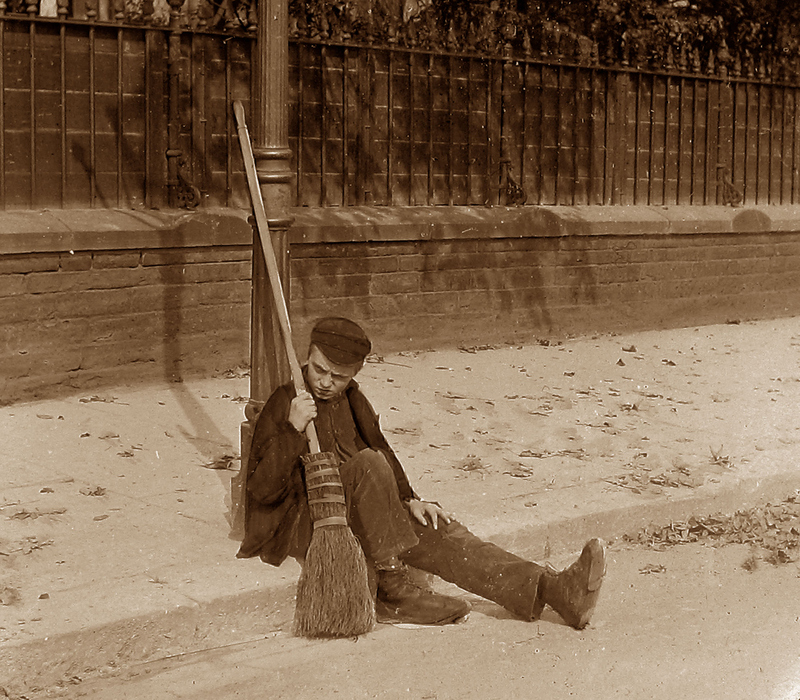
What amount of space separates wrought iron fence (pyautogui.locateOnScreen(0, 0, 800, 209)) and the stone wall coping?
0.17m

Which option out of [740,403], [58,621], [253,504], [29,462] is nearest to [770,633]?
[253,504]

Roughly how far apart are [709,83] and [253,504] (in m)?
8.77

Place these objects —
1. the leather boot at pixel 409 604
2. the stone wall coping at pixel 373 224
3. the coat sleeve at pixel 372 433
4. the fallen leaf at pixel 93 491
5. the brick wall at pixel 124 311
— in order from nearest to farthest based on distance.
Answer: the leather boot at pixel 409 604
the coat sleeve at pixel 372 433
the fallen leaf at pixel 93 491
the brick wall at pixel 124 311
the stone wall coping at pixel 373 224

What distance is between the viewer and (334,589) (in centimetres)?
498

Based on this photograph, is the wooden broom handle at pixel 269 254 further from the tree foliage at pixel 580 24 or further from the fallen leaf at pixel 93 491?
the tree foliage at pixel 580 24

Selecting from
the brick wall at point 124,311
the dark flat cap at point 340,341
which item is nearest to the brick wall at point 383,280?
the brick wall at point 124,311

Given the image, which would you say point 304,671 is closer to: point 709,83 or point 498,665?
point 498,665

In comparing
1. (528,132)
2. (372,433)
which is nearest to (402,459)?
(372,433)

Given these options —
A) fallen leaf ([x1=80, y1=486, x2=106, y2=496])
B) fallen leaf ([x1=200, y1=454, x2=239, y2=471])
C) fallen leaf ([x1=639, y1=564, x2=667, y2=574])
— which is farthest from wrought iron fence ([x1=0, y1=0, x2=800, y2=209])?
fallen leaf ([x1=639, y1=564, x2=667, y2=574])

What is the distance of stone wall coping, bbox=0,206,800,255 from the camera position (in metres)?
8.15

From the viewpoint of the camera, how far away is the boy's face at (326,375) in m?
5.32

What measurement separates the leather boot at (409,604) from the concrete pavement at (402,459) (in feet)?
1.16

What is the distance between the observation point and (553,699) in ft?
14.6

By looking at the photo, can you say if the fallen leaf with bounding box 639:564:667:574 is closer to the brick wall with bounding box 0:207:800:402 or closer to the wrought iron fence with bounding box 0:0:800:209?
the brick wall with bounding box 0:207:800:402
